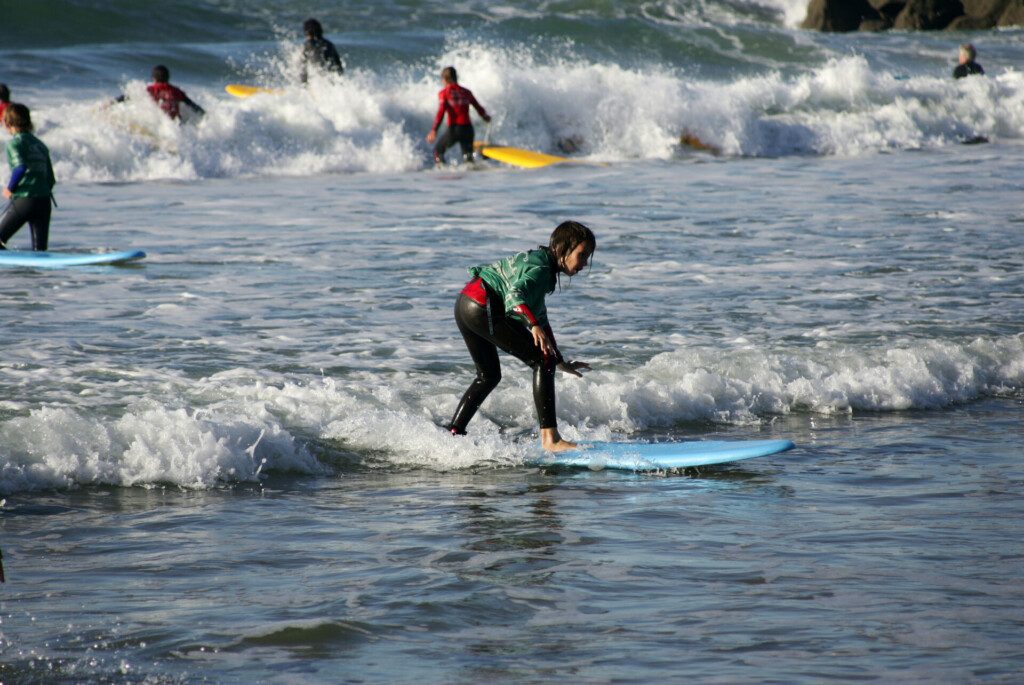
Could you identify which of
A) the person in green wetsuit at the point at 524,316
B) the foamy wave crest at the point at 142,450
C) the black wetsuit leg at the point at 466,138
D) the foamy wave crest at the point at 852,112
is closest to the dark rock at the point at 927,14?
the foamy wave crest at the point at 852,112

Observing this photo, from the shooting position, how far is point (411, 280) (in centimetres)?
1143

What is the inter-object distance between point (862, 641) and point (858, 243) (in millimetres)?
9441

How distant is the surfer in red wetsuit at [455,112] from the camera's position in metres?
19.4

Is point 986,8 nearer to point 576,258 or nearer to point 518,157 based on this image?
point 518,157

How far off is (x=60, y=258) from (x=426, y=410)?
5.57 m

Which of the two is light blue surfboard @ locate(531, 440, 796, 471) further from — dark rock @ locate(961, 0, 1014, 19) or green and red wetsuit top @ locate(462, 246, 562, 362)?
dark rock @ locate(961, 0, 1014, 19)

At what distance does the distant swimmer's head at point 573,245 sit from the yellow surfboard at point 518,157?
1393cm

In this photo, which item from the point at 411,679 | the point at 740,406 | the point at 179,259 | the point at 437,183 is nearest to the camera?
the point at 411,679

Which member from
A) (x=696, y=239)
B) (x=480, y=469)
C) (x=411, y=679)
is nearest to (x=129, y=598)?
(x=411, y=679)

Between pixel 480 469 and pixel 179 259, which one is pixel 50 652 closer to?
pixel 480 469

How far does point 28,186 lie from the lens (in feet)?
38.4

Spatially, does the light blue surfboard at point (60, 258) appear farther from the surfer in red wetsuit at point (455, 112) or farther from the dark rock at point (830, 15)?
the dark rock at point (830, 15)

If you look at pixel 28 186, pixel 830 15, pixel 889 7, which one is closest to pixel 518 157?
pixel 28 186

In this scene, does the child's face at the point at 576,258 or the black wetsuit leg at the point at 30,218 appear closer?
the child's face at the point at 576,258
